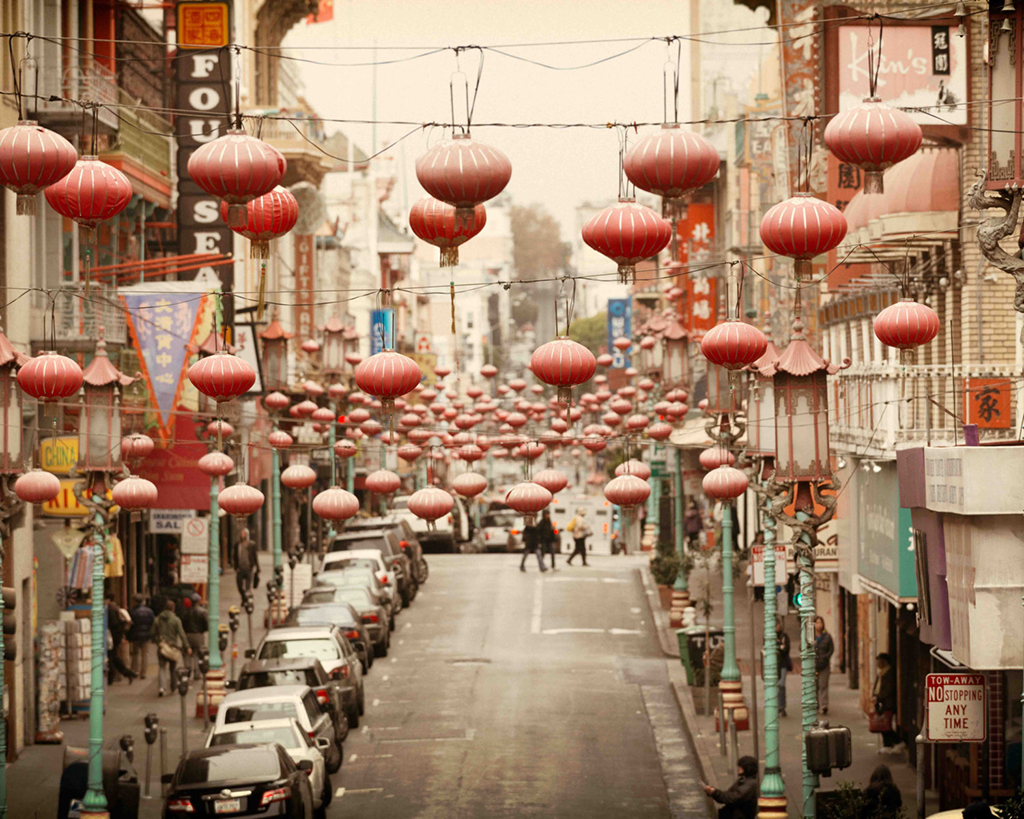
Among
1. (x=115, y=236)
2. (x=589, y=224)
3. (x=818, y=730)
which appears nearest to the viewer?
(x=589, y=224)

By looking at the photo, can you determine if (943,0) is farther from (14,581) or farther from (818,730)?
(14,581)

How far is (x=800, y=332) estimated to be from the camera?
19.0 meters

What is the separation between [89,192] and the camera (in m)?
13.7

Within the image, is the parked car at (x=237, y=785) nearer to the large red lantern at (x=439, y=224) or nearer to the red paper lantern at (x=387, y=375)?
the red paper lantern at (x=387, y=375)

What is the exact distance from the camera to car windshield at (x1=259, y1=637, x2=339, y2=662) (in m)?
26.2

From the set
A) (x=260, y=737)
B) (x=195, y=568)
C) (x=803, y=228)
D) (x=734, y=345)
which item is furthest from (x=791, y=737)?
(x=803, y=228)

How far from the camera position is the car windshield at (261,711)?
2069 cm

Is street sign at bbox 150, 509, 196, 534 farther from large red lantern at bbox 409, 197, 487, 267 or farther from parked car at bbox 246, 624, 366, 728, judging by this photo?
large red lantern at bbox 409, 197, 487, 267

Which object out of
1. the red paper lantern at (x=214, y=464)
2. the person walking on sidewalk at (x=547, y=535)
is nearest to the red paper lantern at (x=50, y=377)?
the red paper lantern at (x=214, y=464)

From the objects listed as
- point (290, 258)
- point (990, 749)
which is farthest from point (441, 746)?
point (290, 258)

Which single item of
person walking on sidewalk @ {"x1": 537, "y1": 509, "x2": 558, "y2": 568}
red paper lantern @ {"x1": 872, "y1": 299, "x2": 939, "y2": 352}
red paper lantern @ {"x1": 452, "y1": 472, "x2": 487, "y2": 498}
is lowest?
person walking on sidewalk @ {"x1": 537, "y1": 509, "x2": 558, "y2": 568}

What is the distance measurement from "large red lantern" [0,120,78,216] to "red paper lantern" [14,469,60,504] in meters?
7.31

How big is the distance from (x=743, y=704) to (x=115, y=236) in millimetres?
16765

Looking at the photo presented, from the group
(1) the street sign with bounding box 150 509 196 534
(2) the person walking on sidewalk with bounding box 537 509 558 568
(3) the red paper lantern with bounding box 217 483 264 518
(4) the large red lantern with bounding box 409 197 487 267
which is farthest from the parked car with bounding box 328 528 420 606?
(4) the large red lantern with bounding box 409 197 487 267
